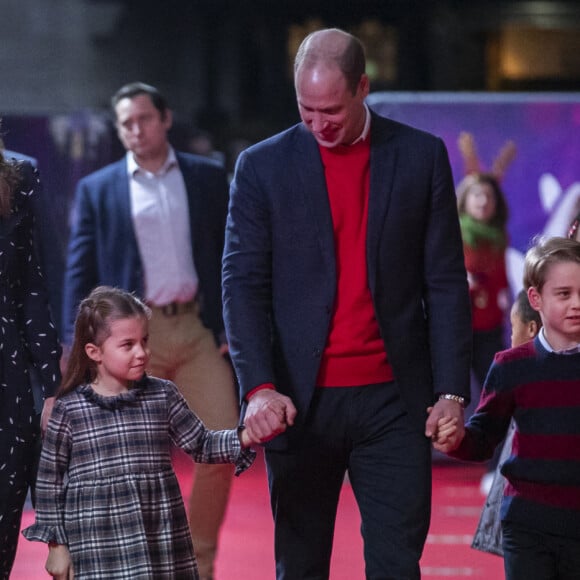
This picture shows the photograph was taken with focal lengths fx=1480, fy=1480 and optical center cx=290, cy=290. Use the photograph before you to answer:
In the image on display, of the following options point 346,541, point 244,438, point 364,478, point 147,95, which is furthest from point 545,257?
point 346,541

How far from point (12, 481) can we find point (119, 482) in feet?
0.92

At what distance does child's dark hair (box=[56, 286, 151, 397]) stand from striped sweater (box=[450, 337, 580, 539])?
94 centimetres

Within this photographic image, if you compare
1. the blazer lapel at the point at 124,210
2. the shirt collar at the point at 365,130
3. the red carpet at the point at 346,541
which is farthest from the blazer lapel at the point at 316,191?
the red carpet at the point at 346,541

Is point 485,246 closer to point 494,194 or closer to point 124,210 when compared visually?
point 494,194

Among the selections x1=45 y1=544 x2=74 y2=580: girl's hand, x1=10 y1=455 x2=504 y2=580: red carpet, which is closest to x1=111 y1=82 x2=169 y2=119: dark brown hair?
x1=10 y1=455 x2=504 y2=580: red carpet

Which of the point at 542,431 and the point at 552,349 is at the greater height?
the point at 552,349

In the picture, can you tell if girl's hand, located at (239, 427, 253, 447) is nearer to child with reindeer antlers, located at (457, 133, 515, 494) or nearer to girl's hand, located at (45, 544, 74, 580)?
girl's hand, located at (45, 544, 74, 580)

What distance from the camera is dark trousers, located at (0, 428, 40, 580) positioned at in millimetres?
3787

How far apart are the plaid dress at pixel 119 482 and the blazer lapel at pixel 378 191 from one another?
2.04 feet

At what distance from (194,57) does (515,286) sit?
224 inches

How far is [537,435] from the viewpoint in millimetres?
3754

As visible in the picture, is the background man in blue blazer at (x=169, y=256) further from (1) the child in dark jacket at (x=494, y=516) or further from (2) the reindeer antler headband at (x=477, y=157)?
(2) the reindeer antler headband at (x=477, y=157)

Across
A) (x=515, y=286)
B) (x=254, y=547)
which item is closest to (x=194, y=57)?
(x=515, y=286)

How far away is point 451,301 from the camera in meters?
3.68
